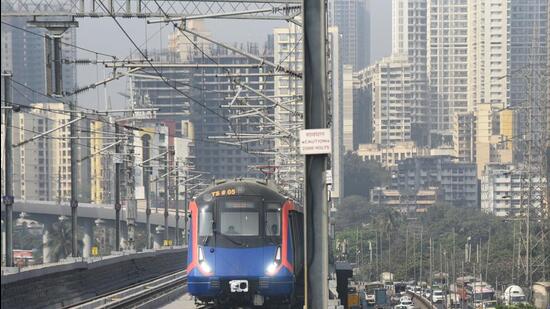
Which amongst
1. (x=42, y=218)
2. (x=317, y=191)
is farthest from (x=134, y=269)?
(x=42, y=218)

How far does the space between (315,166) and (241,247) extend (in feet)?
29.5

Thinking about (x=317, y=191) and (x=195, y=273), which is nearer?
(x=317, y=191)

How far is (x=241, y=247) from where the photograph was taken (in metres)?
23.8

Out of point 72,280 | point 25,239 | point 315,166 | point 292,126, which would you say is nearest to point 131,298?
point 72,280

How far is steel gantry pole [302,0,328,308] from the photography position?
15.1 m

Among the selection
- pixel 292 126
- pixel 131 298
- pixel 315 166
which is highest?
pixel 292 126

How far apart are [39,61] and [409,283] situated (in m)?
75.0

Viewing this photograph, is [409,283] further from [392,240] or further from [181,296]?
[181,296]

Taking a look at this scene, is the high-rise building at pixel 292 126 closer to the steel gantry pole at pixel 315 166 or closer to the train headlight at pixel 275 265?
the train headlight at pixel 275 265

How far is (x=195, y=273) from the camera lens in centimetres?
2394

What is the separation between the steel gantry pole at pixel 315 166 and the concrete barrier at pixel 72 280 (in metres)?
9.48

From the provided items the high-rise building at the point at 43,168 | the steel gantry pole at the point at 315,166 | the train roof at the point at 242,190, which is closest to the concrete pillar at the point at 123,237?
the train roof at the point at 242,190

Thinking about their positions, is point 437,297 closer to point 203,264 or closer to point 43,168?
point 203,264

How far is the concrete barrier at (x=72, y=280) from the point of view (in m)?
24.4
